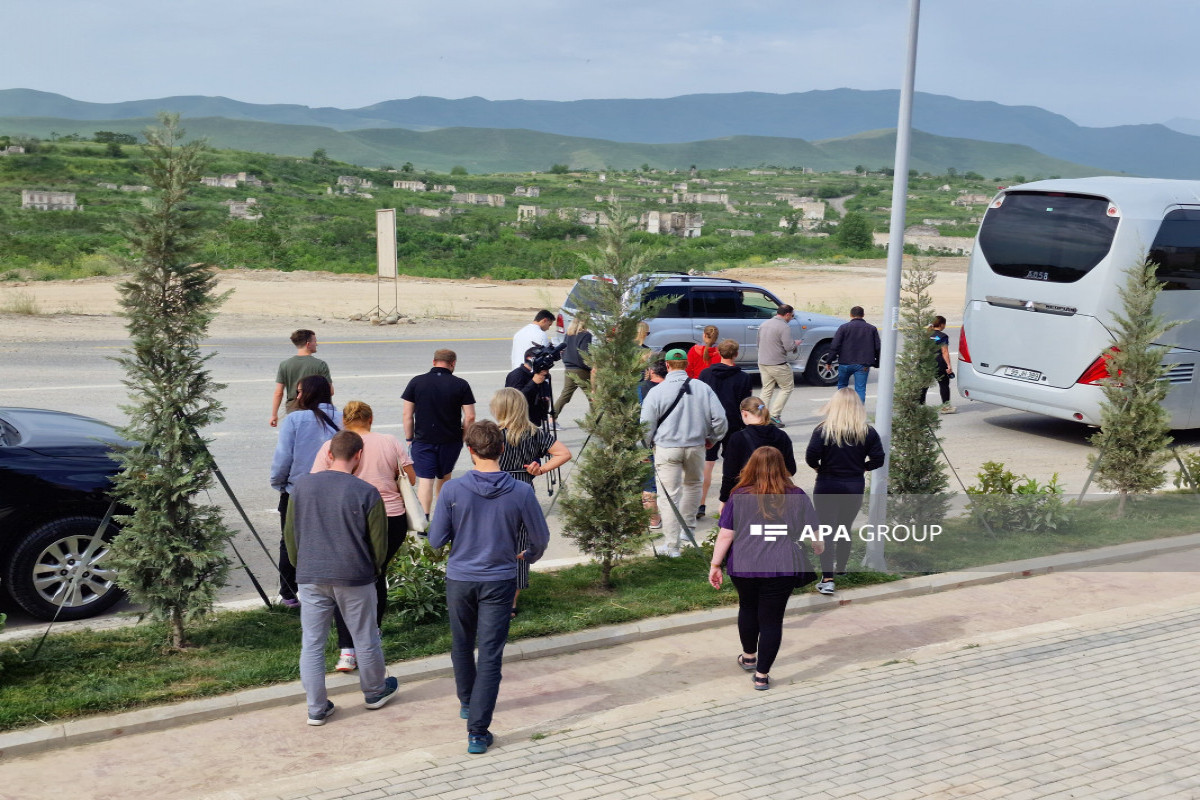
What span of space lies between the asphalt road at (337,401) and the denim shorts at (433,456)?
1255mm

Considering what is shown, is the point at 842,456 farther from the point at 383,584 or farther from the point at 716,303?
the point at 716,303

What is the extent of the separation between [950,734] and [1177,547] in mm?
5586

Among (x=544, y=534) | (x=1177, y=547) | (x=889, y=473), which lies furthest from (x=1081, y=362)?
(x=544, y=534)

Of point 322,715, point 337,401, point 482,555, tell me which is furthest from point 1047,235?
point 322,715

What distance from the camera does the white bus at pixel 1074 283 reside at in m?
14.6

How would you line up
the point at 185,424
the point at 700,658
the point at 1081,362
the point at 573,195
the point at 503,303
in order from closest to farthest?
the point at 185,424
the point at 700,658
the point at 1081,362
the point at 503,303
the point at 573,195

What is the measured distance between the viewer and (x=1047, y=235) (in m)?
15.3

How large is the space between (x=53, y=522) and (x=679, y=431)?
4.78 m

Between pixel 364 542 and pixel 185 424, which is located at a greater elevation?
pixel 185 424

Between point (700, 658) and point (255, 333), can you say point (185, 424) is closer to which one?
point (700, 658)

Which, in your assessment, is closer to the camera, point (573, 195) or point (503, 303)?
point (503, 303)

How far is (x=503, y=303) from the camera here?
112 feet

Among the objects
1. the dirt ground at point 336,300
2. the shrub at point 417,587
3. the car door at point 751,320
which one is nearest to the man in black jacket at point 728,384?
the shrub at point 417,587

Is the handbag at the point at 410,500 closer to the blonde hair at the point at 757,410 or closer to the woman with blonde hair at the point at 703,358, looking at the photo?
the blonde hair at the point at 757,410
